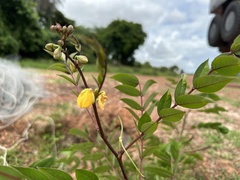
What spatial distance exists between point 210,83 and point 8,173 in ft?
0.56

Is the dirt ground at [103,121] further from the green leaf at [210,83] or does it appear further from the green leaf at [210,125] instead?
the green leaf at [210,83]

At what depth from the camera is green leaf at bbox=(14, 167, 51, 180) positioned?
228 mm

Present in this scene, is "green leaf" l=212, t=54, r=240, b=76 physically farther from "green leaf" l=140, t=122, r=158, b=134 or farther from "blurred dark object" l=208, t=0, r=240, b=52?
"blurred dark object" l=208, t=0, r=240, b=52

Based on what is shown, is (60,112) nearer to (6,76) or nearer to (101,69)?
(6,76)

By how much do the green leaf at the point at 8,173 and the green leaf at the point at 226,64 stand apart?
0.18 m

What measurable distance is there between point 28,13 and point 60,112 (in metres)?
7.99

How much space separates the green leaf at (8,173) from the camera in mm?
222

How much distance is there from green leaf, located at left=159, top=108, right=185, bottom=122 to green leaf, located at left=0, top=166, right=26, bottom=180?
0.39 ft

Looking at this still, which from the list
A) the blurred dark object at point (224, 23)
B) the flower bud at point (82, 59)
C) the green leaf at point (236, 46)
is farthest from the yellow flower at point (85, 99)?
the blurred dark object at point (224, 23)

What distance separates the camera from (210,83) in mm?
258

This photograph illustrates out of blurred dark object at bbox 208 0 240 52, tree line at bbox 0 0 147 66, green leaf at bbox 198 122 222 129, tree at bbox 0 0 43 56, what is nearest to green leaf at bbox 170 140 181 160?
green leaf at bbox 198 122 222 129

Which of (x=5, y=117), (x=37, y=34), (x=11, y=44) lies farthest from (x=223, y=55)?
(x=37, y=34)

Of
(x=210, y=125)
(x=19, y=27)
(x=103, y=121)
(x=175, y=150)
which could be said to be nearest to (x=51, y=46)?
(x=175, y=150)

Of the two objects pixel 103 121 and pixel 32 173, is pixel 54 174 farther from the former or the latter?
pixel 103 121
